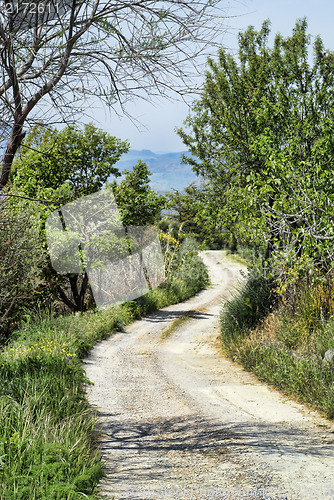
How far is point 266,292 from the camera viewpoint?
996 centimetres

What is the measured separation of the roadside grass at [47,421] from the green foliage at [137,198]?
5795mm

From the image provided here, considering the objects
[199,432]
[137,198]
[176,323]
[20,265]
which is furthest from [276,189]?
[137,198]

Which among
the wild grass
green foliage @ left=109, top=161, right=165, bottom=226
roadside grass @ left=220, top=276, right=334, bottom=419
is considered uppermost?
green foliage @ left=109, top=161, right=165, bottom=226

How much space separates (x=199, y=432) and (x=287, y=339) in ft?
10.7

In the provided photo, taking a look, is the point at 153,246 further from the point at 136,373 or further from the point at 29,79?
the point at 29,79

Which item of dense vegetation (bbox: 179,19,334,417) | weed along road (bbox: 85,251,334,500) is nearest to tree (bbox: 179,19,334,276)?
dense vegetation (bbox: 179,19,334,417)

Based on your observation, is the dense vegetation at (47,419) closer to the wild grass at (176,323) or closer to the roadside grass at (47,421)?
the roadside grass at (47,421)

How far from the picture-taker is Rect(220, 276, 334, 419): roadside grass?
21.3ft

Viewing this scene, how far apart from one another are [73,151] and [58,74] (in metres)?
9.94

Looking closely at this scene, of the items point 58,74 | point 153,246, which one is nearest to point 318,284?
point 58,74

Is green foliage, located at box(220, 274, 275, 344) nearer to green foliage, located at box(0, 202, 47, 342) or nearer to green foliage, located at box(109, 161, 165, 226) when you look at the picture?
green foliage, located at box(0, 202, 47, 342)

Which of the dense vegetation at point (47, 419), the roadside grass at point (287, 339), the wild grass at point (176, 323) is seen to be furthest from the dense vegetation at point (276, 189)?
the dense vegetation at point (47, 419)

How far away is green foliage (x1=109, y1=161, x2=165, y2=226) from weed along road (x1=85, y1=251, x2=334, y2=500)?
595cm

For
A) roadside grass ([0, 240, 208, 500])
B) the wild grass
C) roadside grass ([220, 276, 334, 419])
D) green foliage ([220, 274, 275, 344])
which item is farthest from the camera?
the wild grass
